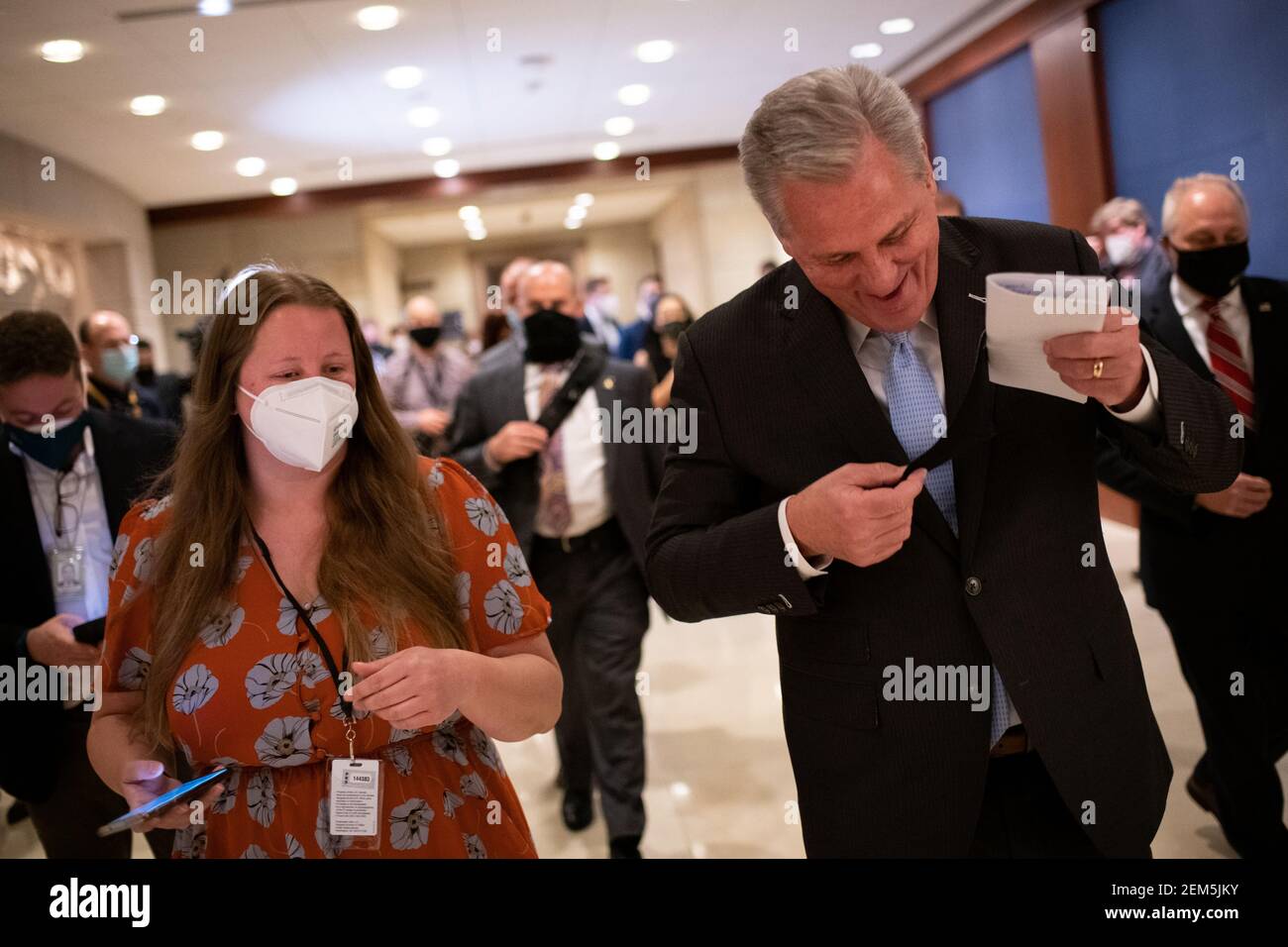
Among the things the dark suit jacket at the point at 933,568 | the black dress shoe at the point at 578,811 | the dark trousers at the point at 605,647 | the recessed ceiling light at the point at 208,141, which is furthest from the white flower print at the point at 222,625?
the black dress shoe at the point at 578,811

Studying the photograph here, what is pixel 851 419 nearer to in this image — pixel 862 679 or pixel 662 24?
pixel 862 679

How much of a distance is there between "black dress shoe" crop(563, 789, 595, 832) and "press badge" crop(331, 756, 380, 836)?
1.65 metres

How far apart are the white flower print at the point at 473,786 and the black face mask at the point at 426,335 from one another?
2.25 m

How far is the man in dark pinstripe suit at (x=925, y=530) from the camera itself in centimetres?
129

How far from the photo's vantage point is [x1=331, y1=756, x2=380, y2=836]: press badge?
4.49ft

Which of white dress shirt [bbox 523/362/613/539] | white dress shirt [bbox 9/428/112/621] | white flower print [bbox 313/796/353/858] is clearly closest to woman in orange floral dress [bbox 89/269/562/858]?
white flower print [bbox 313/796/353/858]

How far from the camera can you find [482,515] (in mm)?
1529

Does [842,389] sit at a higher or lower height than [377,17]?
lower

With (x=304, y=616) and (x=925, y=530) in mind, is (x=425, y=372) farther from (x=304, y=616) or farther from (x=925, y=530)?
(x=925, y=530)

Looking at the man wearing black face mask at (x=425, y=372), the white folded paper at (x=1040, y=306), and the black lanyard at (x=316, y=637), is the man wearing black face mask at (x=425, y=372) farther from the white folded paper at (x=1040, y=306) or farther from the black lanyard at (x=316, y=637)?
the white folded paper at (x=1040, y=306)

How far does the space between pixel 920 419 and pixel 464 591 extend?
2.23ft

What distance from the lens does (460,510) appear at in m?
1.52

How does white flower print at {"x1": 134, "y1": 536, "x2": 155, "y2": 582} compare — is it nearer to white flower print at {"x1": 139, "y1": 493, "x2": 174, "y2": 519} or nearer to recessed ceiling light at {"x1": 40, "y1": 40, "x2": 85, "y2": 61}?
white flower print at {"x1": 139, "y1": 493, "x2": 174, "y2": 519}

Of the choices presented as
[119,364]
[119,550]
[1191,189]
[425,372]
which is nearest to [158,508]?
[119,550]
